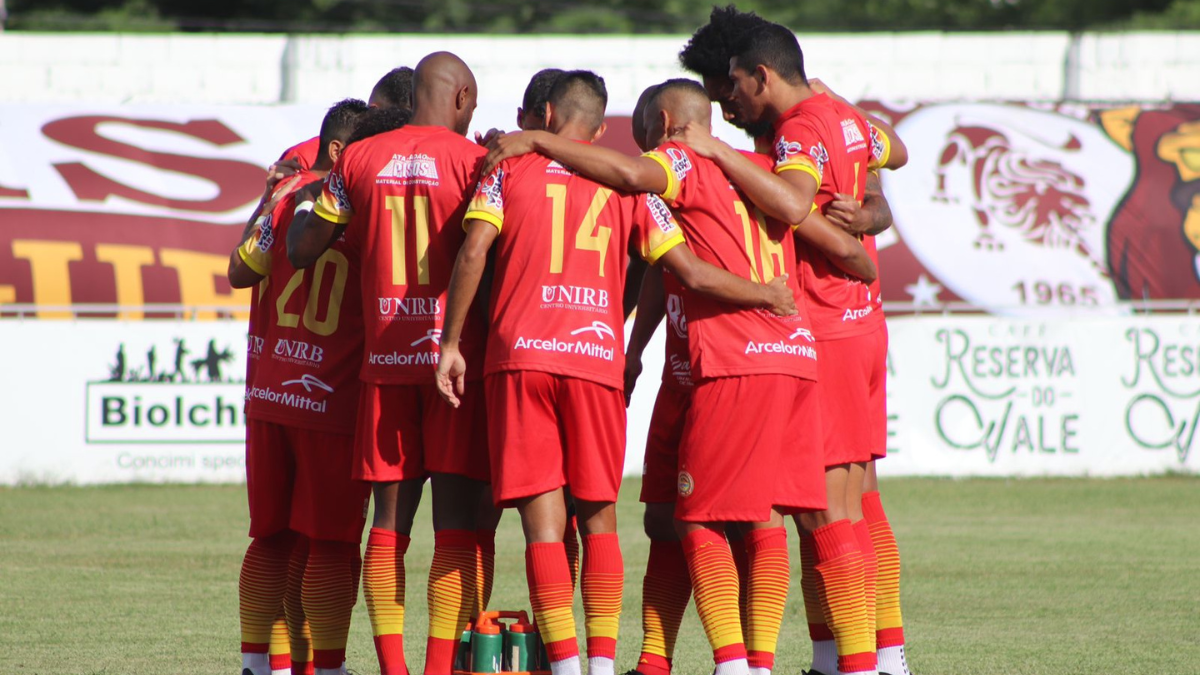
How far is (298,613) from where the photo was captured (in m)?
6.11

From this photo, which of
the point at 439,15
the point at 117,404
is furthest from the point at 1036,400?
the point at 439,15

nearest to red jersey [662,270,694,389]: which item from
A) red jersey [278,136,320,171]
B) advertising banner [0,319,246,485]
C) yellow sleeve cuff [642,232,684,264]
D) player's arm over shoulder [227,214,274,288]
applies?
yellow sleeve cuff [642,232,684,264]

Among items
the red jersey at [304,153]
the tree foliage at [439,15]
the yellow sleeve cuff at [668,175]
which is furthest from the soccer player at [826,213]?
the tree foliage at [439,15]

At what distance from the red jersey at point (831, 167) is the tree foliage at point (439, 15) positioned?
2662 centimetres

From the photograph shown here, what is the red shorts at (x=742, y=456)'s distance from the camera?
5.51 metres

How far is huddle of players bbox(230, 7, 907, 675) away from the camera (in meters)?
5.43

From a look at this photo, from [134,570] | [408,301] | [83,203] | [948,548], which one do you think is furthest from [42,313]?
[408,301]

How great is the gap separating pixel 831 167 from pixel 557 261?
4.19 feet

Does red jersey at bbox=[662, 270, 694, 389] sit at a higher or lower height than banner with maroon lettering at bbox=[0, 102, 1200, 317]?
lower

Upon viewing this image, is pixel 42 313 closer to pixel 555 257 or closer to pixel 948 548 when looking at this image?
pixel 948 548

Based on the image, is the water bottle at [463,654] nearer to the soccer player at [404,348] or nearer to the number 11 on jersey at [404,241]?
the soccer player at [404,348]

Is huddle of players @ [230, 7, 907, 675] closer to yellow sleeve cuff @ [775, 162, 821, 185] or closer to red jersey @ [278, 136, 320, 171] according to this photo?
yellow sleeve cuff @ [775, 162, 821, 185]

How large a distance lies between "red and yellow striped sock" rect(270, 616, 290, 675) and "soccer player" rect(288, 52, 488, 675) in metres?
0.74

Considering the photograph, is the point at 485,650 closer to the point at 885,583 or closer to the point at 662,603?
the point at 662,603
